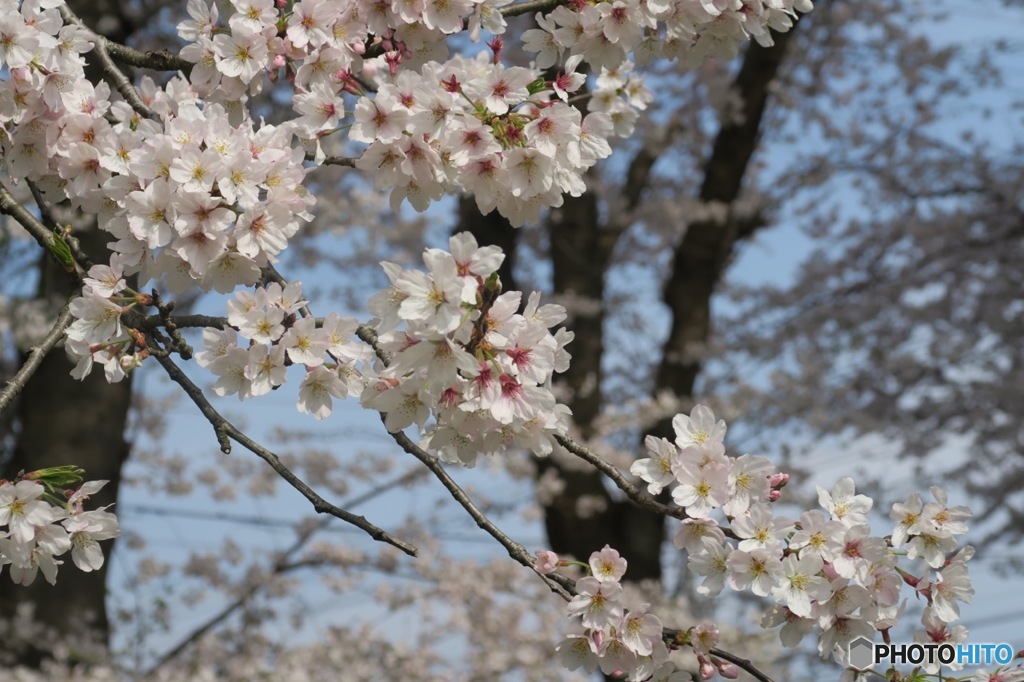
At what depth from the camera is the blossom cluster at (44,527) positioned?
1.67m

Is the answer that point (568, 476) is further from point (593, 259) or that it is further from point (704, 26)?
point (704, 26)

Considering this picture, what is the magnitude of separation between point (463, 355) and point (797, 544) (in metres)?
0.69

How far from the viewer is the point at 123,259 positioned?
175 cm

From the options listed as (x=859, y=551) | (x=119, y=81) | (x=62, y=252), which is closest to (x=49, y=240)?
(x=62, y=252)

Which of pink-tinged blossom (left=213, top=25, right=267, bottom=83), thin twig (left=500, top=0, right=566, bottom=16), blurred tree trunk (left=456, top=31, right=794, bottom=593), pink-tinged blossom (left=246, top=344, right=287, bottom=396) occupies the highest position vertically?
blurred tree trunk (left=456, top=31, right=794, bottom=593)

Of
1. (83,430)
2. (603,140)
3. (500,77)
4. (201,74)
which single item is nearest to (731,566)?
(603,140)

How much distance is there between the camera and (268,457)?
1804 millimetres

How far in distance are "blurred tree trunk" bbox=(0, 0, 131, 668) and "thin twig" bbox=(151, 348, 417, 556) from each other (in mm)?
3732

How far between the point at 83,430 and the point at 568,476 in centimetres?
307

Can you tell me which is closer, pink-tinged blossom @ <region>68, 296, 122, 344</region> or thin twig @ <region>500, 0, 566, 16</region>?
pink-tinged blossom @ <region>68, 296, 122, 344</region>

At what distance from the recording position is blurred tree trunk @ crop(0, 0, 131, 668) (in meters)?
5.28

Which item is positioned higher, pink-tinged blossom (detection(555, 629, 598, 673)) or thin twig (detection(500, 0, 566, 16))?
thin twig (detection(500, 0, 566, 16))

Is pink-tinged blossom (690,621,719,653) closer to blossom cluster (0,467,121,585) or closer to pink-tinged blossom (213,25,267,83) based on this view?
blossom cluster (0,467,121,585)

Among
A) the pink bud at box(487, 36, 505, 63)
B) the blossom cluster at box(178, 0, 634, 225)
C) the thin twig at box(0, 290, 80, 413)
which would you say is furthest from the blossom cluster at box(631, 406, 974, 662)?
the thin twig at box(0, 290, 80, 413)
